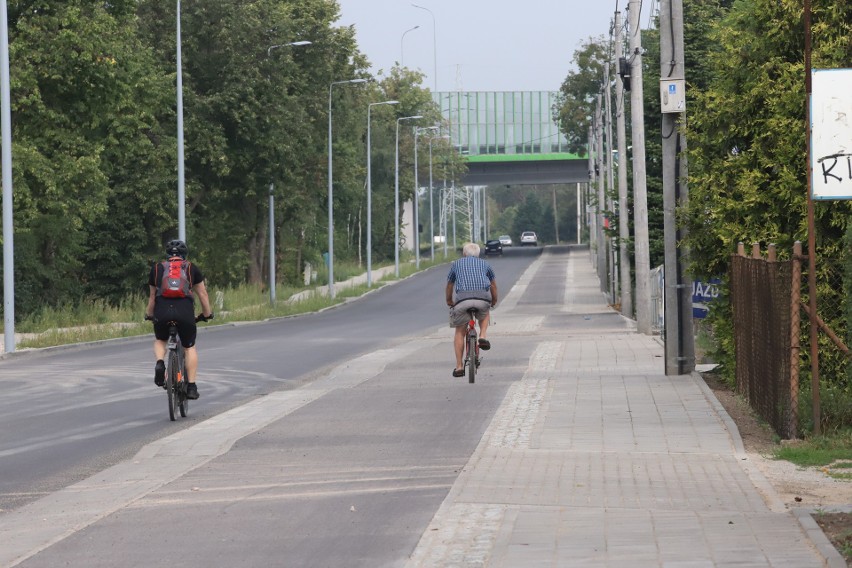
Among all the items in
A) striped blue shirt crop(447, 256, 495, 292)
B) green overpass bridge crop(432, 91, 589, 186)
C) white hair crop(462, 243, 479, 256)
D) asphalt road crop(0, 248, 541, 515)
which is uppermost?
green overpass bridge crop(432, 91, 589, 186)

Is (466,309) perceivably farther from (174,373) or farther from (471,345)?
(174,373)

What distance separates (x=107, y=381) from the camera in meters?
21.0

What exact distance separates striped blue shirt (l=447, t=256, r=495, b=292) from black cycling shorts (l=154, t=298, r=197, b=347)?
4683mm

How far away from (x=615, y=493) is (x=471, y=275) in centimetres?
953

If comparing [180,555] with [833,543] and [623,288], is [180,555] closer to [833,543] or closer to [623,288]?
[833,543]

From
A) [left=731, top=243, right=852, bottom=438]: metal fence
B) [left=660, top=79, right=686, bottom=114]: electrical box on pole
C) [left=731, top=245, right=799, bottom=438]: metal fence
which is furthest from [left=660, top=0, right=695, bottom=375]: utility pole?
[left=731, top=245, right=799, bottom=438]: metal fence

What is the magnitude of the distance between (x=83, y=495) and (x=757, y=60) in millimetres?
9332

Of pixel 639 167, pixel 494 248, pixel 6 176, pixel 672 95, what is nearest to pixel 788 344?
pixel 672 95

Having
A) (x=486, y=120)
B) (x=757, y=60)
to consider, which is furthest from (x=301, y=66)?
(x=486, y=120)

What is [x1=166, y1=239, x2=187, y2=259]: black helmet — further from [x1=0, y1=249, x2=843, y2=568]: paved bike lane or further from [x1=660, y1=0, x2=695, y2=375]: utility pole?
[x1=660, y1=0, x2=695, y2=375]: utility pole

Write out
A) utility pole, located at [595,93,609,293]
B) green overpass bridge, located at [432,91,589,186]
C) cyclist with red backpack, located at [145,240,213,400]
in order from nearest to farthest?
cyclist with red backpack, located at [145,240,213,400] < utility pole, located at [595,93,609,293] < green overpass bridge, located at [432,91,589,186]

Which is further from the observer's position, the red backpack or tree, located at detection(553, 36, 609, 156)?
tree, located at detection(553, 36, 609, 156)

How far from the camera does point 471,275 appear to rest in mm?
18922

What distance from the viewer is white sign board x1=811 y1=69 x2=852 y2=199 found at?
36.9ft
